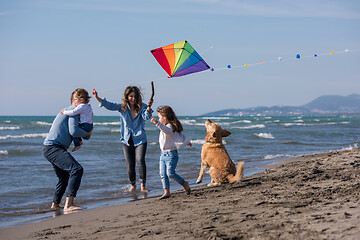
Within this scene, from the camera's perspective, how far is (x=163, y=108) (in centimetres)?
554

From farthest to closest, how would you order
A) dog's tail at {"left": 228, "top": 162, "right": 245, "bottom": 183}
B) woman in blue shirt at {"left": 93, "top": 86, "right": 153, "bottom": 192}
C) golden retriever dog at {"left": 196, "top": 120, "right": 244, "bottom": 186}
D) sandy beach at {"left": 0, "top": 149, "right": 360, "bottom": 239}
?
golden retriever dog at {"left": 196, "top": 120, "right": 244, "bottom": 186} < woman in blue shirt at {"left": 93, "top": 86, "right": 153, "bottom": 192} < dog's tail at {"left": 228, "top": 162, "right": 245, "bottom": 183} < sandy beach at {"left": 0, "top": 149, "right": 360, "bottom": 239}

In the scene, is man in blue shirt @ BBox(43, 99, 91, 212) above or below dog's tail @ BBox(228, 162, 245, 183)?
above

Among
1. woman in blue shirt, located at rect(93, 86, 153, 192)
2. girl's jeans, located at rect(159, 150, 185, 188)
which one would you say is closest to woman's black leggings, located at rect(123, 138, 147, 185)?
woman in blue shirt, located at rect(93, 86, 153, 192)

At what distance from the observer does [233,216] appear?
3801mm

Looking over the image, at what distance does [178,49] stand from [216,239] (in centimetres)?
409

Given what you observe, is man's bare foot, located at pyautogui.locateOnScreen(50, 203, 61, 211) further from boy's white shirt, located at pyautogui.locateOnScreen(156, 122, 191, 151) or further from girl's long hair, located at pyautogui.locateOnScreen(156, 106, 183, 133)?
girl's long hair, located at pyautogui.locateOnScreen(156, 106, 183, 133)

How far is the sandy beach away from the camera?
3242mm

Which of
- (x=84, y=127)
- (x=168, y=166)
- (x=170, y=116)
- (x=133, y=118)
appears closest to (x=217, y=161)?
(x=168, y=166)

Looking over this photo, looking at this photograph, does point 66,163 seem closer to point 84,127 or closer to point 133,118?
point 84,127

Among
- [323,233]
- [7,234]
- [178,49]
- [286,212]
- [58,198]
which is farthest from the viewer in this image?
[178,49]

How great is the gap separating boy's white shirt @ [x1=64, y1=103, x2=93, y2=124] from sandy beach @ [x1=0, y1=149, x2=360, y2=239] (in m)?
1.16

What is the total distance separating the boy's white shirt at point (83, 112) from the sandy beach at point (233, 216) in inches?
45.7

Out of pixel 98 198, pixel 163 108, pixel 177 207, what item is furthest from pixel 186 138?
pixel 98 198

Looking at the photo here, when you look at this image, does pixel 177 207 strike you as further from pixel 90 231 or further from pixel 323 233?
pixel 323 233
